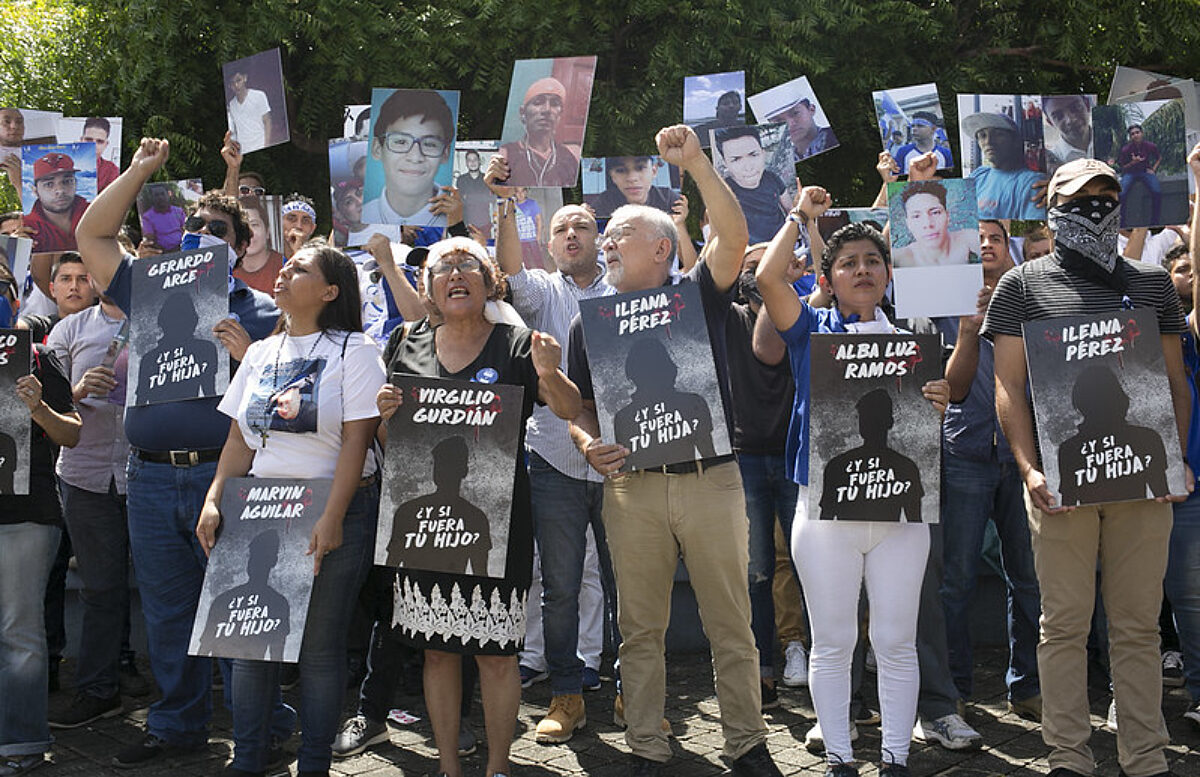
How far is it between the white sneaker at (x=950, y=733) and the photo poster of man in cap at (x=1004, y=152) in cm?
283

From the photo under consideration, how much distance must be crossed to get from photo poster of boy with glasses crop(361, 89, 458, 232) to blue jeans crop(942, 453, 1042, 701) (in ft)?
9.52

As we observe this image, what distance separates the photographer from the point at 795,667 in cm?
652

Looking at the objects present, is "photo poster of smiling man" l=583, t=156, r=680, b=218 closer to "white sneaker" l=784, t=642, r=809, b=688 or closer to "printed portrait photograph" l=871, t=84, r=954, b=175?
"printed portrait photograph" l=871, t=84, r=954, b=175

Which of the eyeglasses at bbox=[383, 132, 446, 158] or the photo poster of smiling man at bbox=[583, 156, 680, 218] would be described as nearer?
the eyeglasses at bbox=[383, 132, 446, 158]

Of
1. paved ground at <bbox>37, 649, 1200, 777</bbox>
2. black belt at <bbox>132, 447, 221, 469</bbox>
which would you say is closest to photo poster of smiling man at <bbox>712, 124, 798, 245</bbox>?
paved ground at <bbox>37, 649, 1200, 777</bbox>

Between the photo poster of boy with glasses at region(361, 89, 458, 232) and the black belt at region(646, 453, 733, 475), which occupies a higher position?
the photo poster of boy with glasses at region(361, 89, 458, 232)

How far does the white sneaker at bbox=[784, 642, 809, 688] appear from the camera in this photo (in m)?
6.49

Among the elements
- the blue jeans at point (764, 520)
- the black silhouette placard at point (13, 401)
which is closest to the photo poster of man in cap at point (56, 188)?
the black silhouette placard at point (13, 401)

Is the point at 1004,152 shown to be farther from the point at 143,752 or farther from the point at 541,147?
the point at 143,752

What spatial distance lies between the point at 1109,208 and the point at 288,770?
4.08 m

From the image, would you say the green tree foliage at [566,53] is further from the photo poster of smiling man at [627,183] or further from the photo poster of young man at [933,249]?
the photo poster of young man at [933,249]

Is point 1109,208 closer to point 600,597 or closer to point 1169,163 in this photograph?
point 1169,163

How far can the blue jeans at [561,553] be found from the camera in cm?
586

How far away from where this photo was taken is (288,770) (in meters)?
5.27
